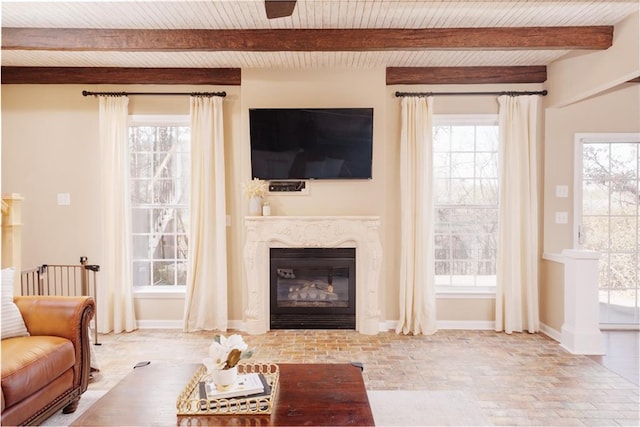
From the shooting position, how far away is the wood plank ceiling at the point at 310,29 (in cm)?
A: 317

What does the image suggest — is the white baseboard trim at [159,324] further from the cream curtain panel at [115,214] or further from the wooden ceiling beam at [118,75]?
the wooden ceiling beam at [118,75]

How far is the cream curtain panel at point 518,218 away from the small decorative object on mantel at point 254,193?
2.71 m

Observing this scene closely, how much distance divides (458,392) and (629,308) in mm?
3062

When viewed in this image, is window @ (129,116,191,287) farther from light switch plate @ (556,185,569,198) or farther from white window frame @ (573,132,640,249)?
white window frame @ (573,132,640,249)

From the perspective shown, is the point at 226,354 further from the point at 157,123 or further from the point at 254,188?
the point at 157,123

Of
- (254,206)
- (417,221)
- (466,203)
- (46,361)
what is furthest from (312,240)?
(46,361)

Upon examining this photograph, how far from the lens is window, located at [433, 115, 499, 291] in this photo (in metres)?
4.73

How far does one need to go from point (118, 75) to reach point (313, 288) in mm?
3321

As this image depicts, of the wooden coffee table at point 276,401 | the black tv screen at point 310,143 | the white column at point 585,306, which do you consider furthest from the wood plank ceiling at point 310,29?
the wooden coffee table at point 276,401

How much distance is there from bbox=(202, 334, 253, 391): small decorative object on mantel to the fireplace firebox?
253 centimetres

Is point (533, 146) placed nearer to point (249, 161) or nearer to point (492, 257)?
point (492, 257)

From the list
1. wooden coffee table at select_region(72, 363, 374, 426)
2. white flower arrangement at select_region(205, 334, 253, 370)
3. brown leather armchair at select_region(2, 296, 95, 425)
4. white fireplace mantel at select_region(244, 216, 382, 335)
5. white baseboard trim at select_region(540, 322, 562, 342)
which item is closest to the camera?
wooden coffee table at select_region(72, 363, 374, 426)

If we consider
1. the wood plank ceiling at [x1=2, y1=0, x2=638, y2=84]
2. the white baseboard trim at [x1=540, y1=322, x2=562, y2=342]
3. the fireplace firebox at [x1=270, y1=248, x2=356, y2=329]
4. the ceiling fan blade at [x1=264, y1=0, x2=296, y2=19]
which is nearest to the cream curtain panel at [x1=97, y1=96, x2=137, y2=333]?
the wood plank ceiling at [x1=2, y1=0, x2=638, y2=84]

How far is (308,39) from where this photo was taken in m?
3.57
